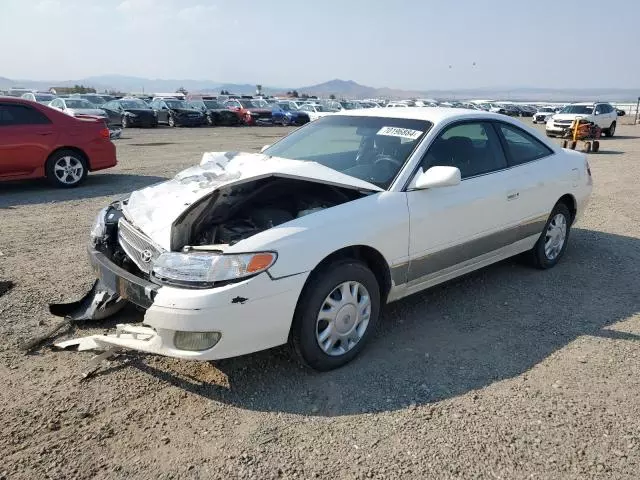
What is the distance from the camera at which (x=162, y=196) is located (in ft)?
12.4

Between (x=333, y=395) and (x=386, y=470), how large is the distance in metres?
0.67

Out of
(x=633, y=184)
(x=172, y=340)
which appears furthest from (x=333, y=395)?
(x=633, y=184)

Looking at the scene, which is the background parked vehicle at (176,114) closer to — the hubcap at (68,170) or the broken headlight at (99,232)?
the hubcap at (68,170)

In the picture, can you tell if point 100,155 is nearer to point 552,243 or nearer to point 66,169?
point 66,169

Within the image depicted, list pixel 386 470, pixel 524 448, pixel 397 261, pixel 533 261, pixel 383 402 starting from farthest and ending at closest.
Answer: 1. pixel 533 261
2. pixel 397 261
3. pixel 383 402
4. pixel 524 448
5. pixel 386 470

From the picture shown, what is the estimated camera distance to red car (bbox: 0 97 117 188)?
8570 millimetres

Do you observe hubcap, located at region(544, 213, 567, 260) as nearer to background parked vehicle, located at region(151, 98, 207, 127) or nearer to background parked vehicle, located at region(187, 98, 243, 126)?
background parked vehicle, located at region(151, 98, 207, 127)

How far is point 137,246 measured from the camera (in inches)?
134

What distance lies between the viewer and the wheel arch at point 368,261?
3215mm

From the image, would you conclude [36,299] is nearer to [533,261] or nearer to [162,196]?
[162,196]

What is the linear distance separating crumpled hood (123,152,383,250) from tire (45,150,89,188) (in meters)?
5.94

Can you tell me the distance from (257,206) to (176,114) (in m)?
26.5

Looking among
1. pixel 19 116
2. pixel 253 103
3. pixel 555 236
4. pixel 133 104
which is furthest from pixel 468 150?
pixel 253 103

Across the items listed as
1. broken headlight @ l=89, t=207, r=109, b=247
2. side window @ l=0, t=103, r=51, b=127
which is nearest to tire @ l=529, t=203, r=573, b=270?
broken headlight @ l=89, t=207, r=109, b=247
